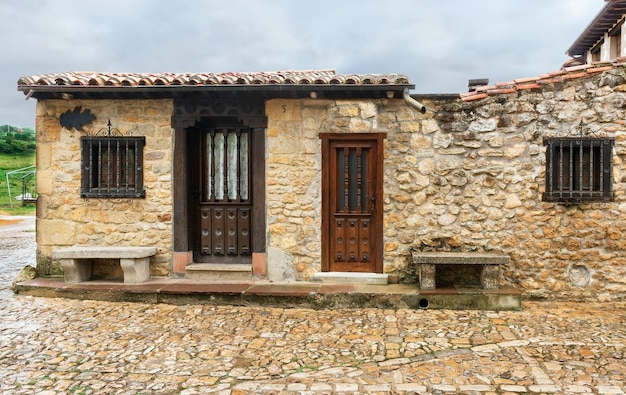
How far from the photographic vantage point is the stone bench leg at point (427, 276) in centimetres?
578

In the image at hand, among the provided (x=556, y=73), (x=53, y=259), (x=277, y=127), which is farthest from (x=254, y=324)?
(x=556, y=73)

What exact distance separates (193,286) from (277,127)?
2.53 metres

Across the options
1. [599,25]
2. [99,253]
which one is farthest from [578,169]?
[599,25]

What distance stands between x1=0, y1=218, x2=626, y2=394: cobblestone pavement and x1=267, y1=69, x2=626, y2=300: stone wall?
0.66 meters

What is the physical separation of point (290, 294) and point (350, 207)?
1.55 metres

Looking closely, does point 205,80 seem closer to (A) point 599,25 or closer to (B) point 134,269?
(B) point 134,269

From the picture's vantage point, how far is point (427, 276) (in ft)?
19.0

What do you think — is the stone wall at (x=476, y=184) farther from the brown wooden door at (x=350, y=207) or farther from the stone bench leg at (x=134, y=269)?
the stone bench leg at (x=134, y=269)

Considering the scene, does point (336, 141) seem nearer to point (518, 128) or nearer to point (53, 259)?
point (518, 128)

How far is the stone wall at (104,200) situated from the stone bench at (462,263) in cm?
365

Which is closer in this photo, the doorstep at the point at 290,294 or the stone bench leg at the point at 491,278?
the doorstep at the point at 290,294

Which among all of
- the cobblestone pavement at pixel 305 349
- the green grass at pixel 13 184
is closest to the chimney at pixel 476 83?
the cobblestone pavement at pixel 305 349

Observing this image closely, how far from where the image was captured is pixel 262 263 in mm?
6391

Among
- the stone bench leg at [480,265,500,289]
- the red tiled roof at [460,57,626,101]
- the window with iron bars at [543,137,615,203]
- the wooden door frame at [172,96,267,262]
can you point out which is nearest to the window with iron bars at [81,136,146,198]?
the wooden door frame at [172,96,267,262]
